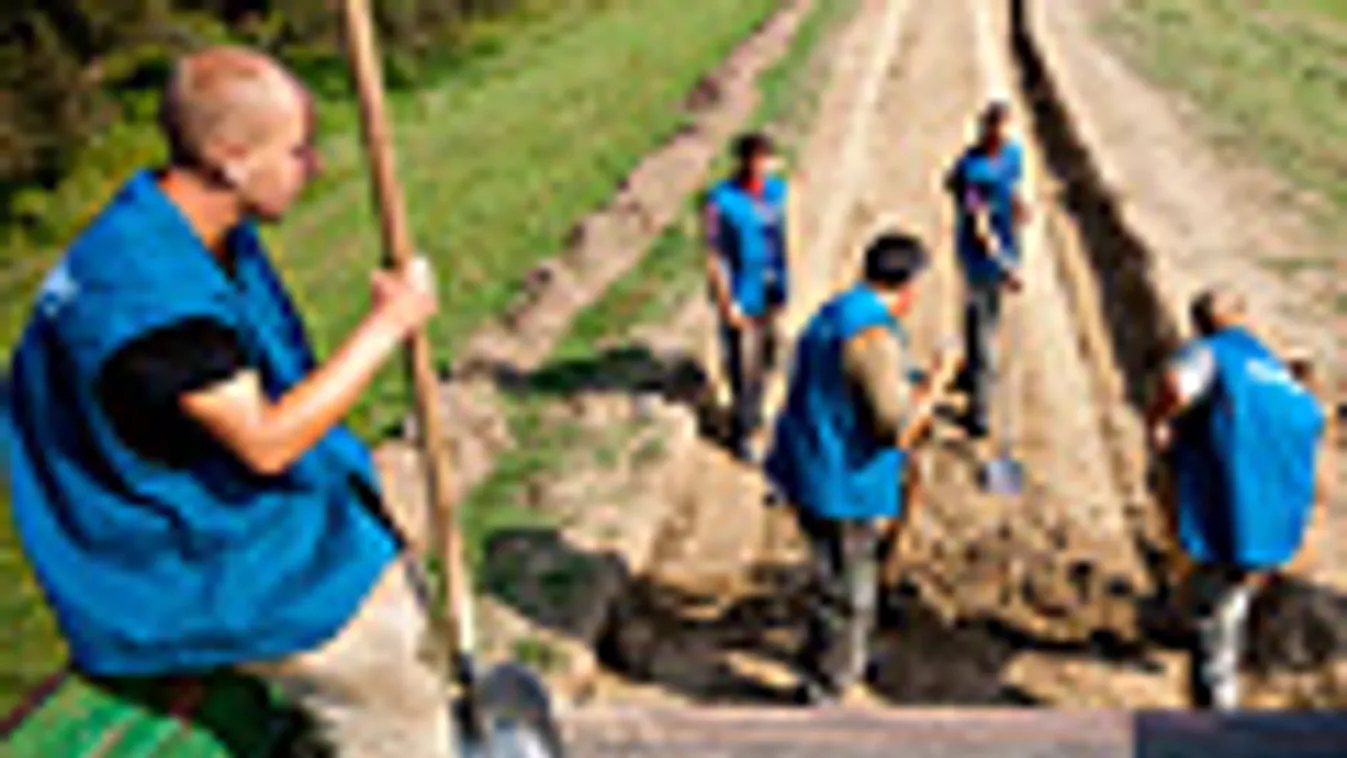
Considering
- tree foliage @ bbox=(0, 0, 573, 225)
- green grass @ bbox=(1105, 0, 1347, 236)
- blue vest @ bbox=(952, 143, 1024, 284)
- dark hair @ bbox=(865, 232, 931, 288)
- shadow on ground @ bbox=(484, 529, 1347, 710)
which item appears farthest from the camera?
tree foliage @ bbox=(0, 0, 573, 225)

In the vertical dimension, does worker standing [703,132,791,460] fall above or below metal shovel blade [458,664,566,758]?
above

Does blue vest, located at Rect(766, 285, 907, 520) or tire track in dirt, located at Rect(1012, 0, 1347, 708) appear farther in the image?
tire track in dirt, located at Rect(1012, 0, 1347, 708)

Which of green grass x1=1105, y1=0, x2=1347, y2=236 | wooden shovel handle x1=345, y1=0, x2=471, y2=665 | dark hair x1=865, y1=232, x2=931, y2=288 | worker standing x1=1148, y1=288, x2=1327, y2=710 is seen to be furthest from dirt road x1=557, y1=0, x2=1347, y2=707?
green grass x1=1105, y1=0, x2=1347, y2=236

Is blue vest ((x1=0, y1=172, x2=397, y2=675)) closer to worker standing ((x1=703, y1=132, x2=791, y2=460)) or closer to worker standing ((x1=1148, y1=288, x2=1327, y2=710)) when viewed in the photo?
worker standing ((x1=1148, y1=288, x2=1327, y2=710))

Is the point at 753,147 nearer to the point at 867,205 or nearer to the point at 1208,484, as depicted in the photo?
the point at 1208,484

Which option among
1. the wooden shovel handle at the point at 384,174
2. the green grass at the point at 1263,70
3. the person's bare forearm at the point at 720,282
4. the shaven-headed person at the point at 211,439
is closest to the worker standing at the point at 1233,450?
the wooden shovel handle at the point at 384,174

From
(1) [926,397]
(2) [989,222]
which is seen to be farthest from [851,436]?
(2) [989,222]

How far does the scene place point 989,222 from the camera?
8469 millimetres

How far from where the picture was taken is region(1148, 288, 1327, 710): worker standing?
16.4 ft

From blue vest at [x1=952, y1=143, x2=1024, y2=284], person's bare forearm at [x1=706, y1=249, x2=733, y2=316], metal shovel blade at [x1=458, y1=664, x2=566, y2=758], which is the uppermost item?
blue vest at [x1=952, y1=143, x2=1024, y2=284]

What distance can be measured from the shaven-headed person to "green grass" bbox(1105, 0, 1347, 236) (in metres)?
12.5

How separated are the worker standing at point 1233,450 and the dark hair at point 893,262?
1027mm

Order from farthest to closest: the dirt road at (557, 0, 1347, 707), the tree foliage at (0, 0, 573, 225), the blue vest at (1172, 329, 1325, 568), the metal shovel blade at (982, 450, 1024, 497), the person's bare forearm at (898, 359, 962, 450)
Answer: the tree foliage at (0, 0, 573, 225)
the metal shovel blade at (982, 450, 1024, 497)
the dirt road at (557, 0, 1347, 707)
the person's bare forearm at (898, 359, 962, 450)
the blue vest at (1172, 329, 1325, 568)

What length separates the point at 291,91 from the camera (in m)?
2.60
